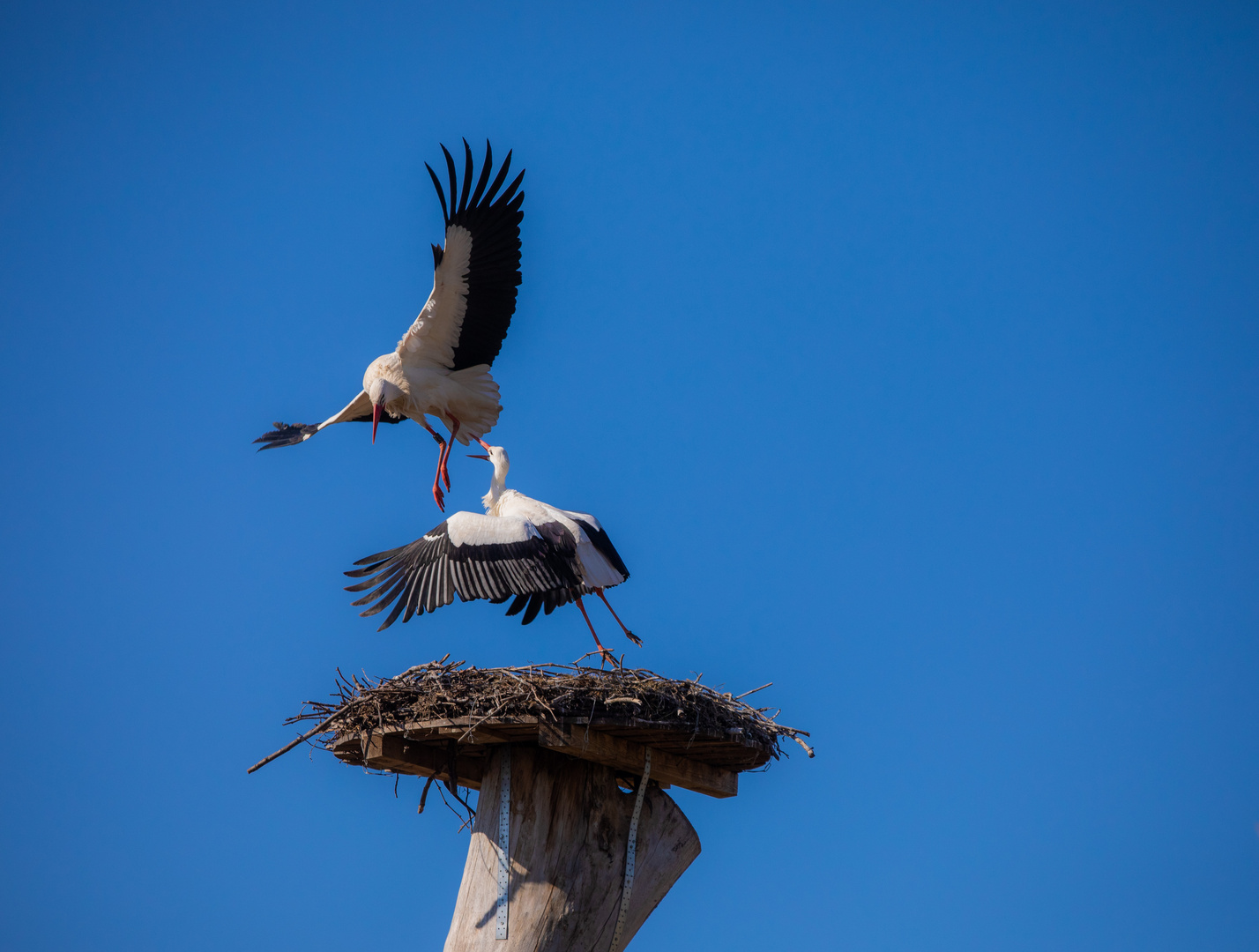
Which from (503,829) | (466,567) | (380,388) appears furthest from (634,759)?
(380,388)

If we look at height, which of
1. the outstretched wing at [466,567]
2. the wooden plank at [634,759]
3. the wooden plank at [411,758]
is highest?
the outstretched wing at [466,567]

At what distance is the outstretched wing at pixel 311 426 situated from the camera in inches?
373

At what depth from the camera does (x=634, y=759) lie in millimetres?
5953

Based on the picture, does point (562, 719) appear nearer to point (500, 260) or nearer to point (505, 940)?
point (505, 940)

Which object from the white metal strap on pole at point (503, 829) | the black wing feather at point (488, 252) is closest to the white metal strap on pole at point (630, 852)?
the white metal strap on pole at point (503, 829)

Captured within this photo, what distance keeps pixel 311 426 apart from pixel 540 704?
16.8ft

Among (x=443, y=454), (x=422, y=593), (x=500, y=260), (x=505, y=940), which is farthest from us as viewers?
(x=443, y=454)

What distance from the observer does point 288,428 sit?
9656 mm

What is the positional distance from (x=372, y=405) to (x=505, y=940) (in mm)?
5309

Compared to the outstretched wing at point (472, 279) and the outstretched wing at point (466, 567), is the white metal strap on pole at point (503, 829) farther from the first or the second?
the outstretched wing at point (472, 279)

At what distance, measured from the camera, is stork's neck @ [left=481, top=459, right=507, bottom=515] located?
8.48 m

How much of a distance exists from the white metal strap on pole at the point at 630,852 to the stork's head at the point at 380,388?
4.36 m

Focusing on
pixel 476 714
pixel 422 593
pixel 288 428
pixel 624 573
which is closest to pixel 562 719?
pixel 476 714

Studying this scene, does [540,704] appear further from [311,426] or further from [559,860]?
[311,426]
